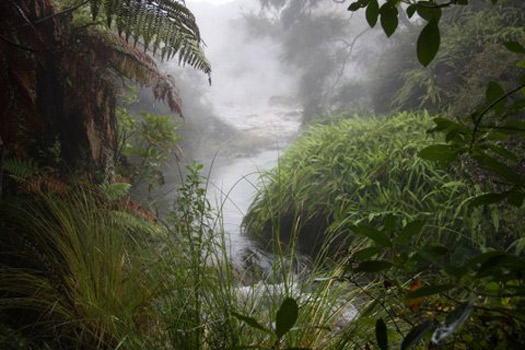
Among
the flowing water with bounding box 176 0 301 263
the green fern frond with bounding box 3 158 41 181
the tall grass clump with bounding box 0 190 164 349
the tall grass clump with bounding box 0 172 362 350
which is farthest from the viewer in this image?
the flowing water with bounding box 176 0 301 263

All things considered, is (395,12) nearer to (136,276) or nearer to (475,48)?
(136,276)

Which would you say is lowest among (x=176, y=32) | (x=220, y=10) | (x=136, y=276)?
(x=136, y=276)

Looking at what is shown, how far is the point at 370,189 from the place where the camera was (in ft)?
10.3

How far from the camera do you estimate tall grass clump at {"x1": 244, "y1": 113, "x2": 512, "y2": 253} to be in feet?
8.60

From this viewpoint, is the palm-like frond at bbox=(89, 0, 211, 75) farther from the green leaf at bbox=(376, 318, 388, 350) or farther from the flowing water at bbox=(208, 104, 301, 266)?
the green leaf at bbox=(376, 318, 388, 350)

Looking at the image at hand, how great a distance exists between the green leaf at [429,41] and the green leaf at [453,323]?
0.27m

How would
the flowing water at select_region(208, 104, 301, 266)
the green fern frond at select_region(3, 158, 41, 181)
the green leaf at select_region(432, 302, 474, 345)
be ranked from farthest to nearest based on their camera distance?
the flowing water at select_region(208, 104, 301, 266)
the green fern frond at select_region(3, 158, 41, 181)
the green leaf at select_region(432, 302, 474, 345)

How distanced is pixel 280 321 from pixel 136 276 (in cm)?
118

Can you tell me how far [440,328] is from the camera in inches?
13.2

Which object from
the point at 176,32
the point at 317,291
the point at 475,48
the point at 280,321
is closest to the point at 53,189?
the point at 176,32

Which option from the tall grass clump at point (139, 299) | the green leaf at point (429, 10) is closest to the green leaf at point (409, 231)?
the green leaf at point (429, 10)

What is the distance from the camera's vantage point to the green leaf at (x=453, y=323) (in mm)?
319

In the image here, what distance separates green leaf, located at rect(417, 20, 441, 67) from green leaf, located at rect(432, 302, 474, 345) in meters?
0.27

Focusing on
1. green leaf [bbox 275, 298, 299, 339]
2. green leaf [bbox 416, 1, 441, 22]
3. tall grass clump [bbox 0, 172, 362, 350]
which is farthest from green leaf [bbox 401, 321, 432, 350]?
tall grass clump [bbox 0, 172, 362, 350]
